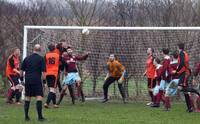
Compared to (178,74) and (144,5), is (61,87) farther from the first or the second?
(144,5)

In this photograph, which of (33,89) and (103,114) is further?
(103,114)

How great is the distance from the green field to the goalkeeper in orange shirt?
89 centimetres

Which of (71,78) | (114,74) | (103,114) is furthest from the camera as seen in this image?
(114,74)

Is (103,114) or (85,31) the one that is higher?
(85,31)

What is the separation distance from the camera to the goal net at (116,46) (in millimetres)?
20094

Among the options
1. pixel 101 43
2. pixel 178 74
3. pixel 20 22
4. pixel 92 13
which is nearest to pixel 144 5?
pixel 92 13

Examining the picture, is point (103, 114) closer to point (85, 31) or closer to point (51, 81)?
point (51, 81)

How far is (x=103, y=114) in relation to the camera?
15.3m

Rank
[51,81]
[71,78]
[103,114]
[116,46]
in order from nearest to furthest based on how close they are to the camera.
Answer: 1. [103,114]
2. [51,81]
3. [71,78]
4. [116,46]

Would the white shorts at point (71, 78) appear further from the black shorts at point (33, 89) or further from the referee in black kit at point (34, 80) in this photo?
the black shorts at point (33, 89)

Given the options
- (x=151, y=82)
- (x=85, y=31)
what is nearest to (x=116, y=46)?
(x=85, y=31)

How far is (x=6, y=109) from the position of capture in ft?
53.2

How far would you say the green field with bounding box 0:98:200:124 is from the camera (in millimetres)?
13594

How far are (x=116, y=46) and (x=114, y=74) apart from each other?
74.5 inches
